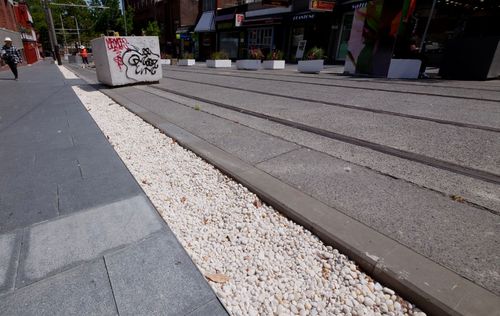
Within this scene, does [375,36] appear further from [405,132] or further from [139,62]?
[139,62]

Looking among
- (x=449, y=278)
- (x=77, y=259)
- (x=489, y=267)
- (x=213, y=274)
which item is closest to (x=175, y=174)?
(x=77, y=259)

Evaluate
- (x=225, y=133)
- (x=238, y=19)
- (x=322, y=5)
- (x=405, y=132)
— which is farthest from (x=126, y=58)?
(x=238, y=19)

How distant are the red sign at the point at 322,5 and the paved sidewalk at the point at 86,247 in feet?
64.9

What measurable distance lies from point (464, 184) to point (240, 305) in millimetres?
2705

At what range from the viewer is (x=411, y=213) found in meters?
2.30

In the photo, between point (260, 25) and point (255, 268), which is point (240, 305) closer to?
point (255, 268)

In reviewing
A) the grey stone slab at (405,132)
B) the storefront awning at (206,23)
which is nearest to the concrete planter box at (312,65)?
the grey stone slab at (405,132)

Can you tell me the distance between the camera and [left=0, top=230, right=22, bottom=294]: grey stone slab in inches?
66.6

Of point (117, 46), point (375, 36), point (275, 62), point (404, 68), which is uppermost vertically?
point (375, 36)

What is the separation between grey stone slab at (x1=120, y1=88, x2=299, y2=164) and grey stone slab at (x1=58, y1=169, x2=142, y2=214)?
1498 millimetres

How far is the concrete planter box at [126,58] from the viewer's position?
379 inches

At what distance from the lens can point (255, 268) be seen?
6.09ft

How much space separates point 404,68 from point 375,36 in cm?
225

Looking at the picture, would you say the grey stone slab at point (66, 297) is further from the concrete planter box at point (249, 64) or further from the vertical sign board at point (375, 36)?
the concrete planter box at point (249, 64)
